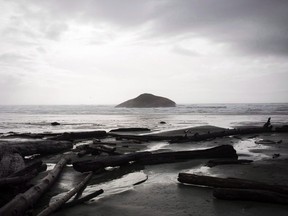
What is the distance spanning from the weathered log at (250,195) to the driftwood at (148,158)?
3.73m

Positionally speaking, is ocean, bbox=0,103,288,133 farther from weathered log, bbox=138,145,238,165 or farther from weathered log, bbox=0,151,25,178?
weathered log, bbox=0,151,25,178

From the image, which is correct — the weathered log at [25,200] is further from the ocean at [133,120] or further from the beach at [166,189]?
the ocean at [133,120]

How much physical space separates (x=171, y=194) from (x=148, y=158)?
123 inches

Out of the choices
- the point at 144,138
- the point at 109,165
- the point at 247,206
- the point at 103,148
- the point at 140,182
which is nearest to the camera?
the point at 247,206

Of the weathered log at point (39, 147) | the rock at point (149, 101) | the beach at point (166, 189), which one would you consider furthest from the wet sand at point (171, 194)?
the rock at point (149, 101)

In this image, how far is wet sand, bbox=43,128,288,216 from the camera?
4816 mm

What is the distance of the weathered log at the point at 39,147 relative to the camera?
32.7 ft

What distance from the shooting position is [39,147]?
1089 cm

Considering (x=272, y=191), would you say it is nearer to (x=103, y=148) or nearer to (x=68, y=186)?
(x=68, y=186)

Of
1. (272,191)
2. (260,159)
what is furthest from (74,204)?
(260,159)

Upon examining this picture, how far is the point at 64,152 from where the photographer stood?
39.2ft

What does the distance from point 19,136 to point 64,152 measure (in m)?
6.06

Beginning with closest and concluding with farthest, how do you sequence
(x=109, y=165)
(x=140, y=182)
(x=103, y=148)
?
(x=140, y=182)
(x=109, y=165)
(x=103, y=148)

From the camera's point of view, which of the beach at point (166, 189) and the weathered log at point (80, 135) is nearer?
the beach at point (166, 189)
